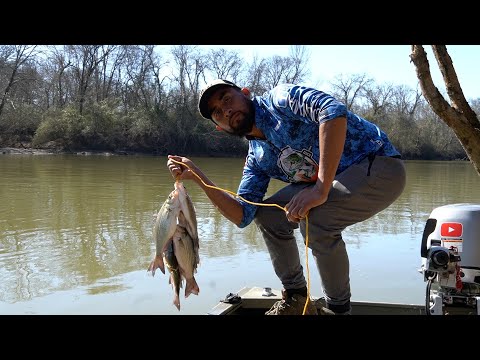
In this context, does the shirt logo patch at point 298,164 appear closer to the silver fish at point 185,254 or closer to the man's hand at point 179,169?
the man's hand at point 179,169

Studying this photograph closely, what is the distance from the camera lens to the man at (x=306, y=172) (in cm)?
333

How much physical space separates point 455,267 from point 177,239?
5.93 ft

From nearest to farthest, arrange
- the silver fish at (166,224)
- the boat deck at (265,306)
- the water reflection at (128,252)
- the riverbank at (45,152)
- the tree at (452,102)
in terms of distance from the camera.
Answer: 1. the silver fish at (166,224)
2. the boat deck at (265,306)
3. the tree at (452,102)
4. the water reflection at (128,252)
5. the riverbank at (45,152)

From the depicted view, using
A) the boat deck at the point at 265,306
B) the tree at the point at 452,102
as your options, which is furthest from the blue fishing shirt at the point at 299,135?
the tree at the point at 452,102

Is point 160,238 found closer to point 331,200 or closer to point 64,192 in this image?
point 331,200

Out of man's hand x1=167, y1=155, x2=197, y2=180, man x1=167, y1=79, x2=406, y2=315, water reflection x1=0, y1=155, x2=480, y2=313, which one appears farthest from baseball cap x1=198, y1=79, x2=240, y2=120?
water reflection x1=0, y1=155, x2=480, y2=313

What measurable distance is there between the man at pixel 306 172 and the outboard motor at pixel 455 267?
0.51 meters

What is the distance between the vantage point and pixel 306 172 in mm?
3756

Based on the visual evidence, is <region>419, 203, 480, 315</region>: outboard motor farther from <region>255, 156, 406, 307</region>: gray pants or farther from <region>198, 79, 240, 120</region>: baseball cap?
<region>198, 79, 240, 120</region>: baseball cap

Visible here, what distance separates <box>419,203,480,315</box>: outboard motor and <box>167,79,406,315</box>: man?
0.51 m

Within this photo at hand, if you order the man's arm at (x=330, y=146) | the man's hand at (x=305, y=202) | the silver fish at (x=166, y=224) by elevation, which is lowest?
the silver fish at (x=166, y=224)

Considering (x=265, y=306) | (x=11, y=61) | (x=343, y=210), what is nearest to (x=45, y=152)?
(x=11, y=61)

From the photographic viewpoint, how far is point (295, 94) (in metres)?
3.45
